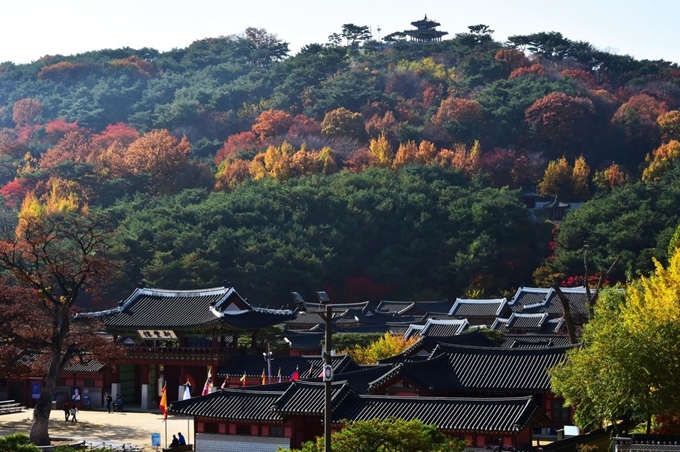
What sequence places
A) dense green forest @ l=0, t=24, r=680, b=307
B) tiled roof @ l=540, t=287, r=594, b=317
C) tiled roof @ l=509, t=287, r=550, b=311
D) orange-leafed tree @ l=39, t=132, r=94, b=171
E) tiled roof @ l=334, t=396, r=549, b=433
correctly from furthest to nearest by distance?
orange-leafed tree @ l=39, t=132, r=94, b=171 < dense green forest @ l=0, t=24, r=680, b=307 < tiled roof @ l=509, t=287, r=550, b=311 < tiled roof @ l=540, t=287, r=594, b=317 < tiled roof @ l=334, t=396, r=549, b=433

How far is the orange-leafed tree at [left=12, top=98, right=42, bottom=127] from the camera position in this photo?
161m

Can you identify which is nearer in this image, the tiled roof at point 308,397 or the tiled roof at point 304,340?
the tiled roof at point 308,397

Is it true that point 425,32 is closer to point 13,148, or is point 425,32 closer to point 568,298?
point 13,148

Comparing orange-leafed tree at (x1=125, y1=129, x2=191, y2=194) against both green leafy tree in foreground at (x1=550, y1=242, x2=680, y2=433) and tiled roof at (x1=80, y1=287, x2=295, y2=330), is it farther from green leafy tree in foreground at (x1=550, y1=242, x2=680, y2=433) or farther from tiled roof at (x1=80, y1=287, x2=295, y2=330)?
green leafy tree in foreground at (x1=550, y1=242, x2=680, y2=433)

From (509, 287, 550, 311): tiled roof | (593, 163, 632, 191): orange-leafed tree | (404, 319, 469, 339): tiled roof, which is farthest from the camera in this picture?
(593, 163, 632, 191): orange-leafed tree

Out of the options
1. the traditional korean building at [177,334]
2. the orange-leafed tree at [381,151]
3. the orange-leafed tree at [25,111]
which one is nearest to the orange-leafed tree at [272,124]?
the orange-leafed tree at [381,151]

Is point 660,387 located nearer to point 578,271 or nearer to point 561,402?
point 561,402

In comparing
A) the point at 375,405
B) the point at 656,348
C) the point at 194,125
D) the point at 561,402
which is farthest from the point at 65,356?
the point at 194,125

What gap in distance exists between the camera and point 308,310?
270 feet

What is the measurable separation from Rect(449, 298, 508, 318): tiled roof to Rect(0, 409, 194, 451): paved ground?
3063 centimetres

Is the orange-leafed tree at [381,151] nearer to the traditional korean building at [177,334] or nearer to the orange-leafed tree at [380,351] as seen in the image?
the orange-leafed tree at [380,351]

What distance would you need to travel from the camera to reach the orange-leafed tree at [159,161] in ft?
388

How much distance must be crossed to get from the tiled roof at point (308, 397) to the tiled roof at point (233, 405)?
0.60 meters

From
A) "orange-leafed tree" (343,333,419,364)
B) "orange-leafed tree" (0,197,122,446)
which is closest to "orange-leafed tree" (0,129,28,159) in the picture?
"orange-leafed tree" (343,333,419,364)
